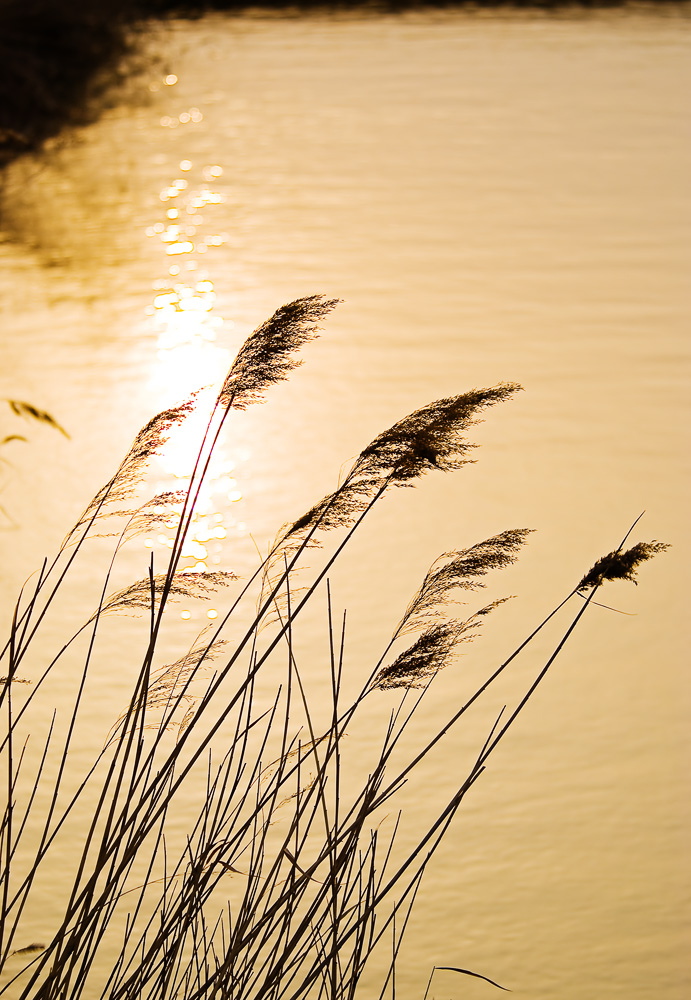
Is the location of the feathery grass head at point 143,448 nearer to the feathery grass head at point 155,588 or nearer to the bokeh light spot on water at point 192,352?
the feathery grass head at point 155,588

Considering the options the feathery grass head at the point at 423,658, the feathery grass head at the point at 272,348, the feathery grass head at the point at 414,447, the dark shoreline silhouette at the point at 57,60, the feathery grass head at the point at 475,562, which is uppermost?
the dark shoreline silhouette at the point at 57,60

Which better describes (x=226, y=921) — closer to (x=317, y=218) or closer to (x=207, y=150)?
(x=317, y=218)

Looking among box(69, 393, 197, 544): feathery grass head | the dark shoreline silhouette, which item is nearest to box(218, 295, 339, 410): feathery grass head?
box(69, 393, 197, 544): feathery grass head

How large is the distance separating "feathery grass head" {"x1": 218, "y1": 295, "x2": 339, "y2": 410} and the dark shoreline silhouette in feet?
11.7

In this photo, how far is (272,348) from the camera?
0.73 meters

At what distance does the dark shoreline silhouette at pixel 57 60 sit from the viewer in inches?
171

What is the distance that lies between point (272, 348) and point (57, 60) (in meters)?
4.59

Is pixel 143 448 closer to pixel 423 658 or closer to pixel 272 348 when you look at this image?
pixel 272 348

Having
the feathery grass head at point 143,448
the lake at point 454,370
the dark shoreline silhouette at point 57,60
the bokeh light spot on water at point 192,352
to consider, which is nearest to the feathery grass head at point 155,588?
the feathery grass head at point 143,448

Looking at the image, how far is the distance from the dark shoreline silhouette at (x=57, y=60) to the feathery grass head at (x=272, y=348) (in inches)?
140

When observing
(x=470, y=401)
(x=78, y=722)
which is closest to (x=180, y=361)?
(x=78, y=722)

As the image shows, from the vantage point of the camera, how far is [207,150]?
13.3 ft

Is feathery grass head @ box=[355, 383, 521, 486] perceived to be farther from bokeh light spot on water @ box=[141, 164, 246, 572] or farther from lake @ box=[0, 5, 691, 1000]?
bokeh light spot on water @ box=[141, 164, 246, 572]

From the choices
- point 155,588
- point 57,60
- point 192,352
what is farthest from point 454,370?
point 57,60
